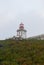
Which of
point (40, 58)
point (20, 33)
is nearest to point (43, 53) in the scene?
point (40, 58)

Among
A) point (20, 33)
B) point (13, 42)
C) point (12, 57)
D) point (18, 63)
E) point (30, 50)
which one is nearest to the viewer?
point (18, 63)

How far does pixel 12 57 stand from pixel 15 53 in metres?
1.21

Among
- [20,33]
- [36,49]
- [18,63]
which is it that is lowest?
[18,63]

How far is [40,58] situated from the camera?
22734 mm

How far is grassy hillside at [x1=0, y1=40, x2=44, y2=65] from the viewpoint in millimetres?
22047

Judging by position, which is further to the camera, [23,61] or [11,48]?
[11,48]

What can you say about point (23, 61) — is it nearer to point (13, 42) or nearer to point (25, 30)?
point (13, 42)

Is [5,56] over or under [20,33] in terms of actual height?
under

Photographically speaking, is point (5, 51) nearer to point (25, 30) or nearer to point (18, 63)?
point (18, 63)

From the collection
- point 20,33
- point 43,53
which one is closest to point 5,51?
point 43,53

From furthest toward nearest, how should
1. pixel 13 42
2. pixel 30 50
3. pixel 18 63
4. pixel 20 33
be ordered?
pixel 20 33, pixel 13 42, pixel 30 50, pixel 18 63

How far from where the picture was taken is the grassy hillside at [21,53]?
22047 mm

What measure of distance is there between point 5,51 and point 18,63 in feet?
12.2

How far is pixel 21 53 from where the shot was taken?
80.7ft
